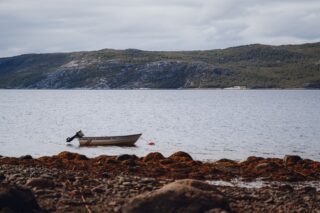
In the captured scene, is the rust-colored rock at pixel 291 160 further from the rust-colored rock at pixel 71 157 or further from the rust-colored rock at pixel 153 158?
the rust-colored rock at pixel 71 157

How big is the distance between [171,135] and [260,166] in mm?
32631

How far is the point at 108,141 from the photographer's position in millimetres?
48344

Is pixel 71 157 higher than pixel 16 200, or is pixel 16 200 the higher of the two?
pixel 16 200

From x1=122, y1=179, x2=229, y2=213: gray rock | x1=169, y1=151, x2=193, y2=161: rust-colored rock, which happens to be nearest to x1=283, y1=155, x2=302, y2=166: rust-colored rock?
x1=169, y1=151, x2=193, y2=161: rust-colored rock

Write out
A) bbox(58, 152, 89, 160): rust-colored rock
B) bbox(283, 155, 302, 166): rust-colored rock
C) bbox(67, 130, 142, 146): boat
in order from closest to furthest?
bbox(283, 155, 302, 166): rust-colored rock → bbox(58, 152, 89, 160): rust-colored rock → bbox(67, 130, 142, 146): boat

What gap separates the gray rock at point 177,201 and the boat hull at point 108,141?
31.9 metres

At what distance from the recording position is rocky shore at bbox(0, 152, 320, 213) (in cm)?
1641

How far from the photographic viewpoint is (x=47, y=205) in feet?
59.5

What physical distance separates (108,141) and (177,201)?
32.6 meters

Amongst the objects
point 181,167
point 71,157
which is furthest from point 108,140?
point 181,167

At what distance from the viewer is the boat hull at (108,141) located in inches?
1902

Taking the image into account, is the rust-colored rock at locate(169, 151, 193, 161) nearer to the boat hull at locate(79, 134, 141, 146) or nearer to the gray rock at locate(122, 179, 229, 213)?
the boat hull at locate(79, 134, 141, 146)

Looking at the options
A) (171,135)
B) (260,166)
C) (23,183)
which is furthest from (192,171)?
(171,135)

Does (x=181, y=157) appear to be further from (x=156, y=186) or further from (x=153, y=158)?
(x=156, y=186)
